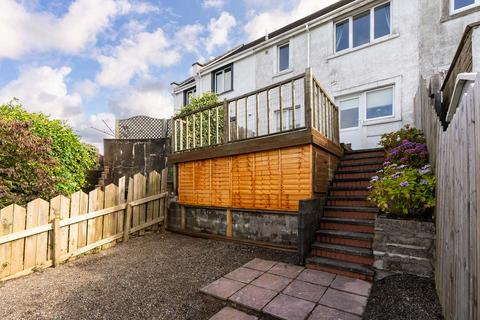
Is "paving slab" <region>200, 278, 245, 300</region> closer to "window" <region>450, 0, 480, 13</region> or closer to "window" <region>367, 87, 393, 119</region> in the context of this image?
"window" <region>367, 87, 393, 119</region>

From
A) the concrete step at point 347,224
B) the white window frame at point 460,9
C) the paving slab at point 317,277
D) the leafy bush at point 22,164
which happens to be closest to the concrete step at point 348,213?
the concrete step at point 347,224

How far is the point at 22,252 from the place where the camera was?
13.1 feet

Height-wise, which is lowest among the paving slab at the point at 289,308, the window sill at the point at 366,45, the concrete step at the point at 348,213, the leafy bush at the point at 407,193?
the paving slab at the point at 289,308

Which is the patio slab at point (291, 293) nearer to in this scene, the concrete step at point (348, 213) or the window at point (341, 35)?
the concrete step at point (348, 213)

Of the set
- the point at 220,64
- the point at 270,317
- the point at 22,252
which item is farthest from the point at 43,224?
the point at 220,64

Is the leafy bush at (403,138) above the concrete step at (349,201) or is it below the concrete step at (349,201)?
above

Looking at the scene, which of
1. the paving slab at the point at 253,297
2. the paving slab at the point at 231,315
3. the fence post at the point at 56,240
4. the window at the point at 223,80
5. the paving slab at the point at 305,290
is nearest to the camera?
the paving slab at the point at 231,315

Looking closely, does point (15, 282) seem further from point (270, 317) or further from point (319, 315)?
point (319, 315)

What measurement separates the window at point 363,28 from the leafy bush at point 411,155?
550cm

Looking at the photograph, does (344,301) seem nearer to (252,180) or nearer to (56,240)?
(252,180)

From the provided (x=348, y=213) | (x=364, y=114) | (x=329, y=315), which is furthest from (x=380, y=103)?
(x=329, y=315)

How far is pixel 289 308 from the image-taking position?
277 cm

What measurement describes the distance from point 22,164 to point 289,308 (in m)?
5.97

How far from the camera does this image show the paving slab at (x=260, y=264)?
396 cm
